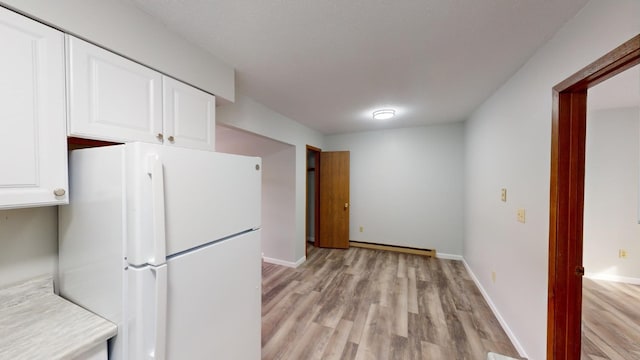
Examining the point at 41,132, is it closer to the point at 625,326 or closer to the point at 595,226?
the point at 625,326

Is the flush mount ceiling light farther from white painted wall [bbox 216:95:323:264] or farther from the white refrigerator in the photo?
the white refrigerator

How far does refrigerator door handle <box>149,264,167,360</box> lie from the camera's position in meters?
0.86

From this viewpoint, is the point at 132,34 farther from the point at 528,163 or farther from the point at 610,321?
the point at 610,321

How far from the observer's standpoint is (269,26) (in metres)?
1.34

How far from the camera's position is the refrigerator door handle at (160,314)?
0.86m

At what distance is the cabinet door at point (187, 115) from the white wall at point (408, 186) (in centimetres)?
326

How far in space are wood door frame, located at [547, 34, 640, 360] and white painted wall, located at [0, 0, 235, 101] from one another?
Result: 7.62 ft

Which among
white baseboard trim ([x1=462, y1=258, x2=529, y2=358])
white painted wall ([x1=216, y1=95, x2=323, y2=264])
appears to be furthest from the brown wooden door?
white baseboard trim ([x1=462, y1=258, x2=529, y2=358])

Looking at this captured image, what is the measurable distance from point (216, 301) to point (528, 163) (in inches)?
93.1

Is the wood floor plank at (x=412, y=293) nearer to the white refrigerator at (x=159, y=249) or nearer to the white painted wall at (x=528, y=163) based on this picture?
the white painted wall at (x=528, y=163)

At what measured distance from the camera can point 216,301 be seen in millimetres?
1134

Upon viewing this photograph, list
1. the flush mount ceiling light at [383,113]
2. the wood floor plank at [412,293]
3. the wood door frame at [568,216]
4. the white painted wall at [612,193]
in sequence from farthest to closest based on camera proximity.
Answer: the flush mount ceiling light at [383,113], the wood floor plank at [412,293], the white painted wall at [612,193], the wood door frame at [568,216]

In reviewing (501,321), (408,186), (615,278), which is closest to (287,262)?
(408,186)

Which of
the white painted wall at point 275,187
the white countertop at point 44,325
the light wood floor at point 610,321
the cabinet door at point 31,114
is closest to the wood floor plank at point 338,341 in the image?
the white countertop at point 44,325
